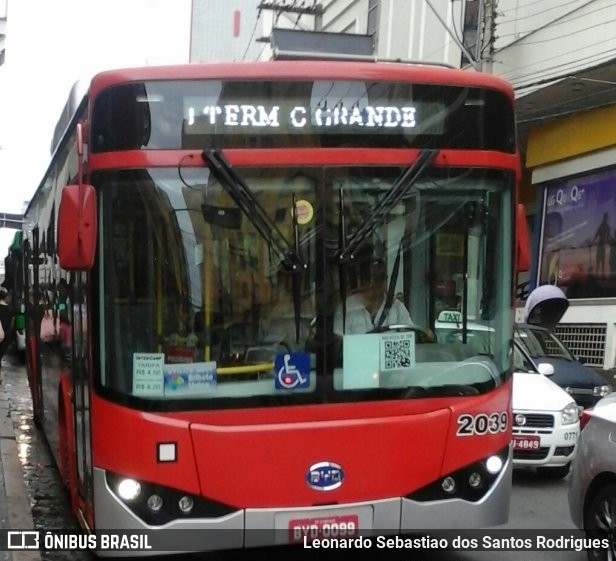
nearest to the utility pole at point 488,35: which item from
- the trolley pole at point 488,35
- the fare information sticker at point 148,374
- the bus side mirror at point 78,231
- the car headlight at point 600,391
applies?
the trolley pole at point 488,35

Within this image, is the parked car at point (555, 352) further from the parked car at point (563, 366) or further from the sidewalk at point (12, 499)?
Result: the sidewalk at point (12, 499)

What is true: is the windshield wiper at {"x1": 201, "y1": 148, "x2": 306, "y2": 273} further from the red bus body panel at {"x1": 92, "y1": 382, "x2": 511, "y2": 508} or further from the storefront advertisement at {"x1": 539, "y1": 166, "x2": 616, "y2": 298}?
the storefront advertisement at {"x1": 539, "y1": 166, "x2": 616, "y2": 298}

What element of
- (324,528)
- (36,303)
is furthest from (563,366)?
(324,528)

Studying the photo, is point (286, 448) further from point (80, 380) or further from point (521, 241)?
point (521, 241)

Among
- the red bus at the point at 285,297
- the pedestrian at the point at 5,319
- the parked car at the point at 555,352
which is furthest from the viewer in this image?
the pedestrian at the point at 5,319

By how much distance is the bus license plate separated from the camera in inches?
199

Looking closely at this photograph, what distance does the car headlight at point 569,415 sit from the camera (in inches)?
357

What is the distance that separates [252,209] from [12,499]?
4.24m

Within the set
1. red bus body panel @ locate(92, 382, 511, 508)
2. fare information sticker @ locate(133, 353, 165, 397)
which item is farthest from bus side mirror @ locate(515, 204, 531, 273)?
fare information sticker @ locate(133, 353, 165, 397)

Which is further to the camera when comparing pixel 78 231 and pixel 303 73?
pixel 303 73

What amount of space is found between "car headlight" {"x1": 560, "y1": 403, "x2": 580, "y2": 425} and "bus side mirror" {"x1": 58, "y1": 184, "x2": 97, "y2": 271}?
19.0 feet

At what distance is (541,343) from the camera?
1311cm

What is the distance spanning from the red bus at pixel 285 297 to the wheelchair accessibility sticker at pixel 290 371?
1 centimetres

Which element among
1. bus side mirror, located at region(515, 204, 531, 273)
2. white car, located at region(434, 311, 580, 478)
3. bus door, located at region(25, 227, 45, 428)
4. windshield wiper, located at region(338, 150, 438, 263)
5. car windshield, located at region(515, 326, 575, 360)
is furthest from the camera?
A: car windshield, located at region(515, 326, 575, 360)
